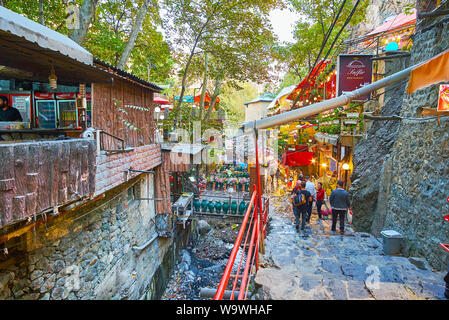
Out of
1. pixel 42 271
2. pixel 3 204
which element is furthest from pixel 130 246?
pixel 3 204

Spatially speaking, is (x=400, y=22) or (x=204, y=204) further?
(x=204, y=204)

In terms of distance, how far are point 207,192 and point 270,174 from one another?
5733 millimetres

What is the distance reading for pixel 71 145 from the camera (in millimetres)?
4734

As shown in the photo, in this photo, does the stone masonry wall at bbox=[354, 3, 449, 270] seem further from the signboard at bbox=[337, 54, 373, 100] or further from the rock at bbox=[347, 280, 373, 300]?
the signboard at bbox=[337, 54, 373, 100]

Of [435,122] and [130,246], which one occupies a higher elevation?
[435,122]

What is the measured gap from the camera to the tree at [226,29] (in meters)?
14.6

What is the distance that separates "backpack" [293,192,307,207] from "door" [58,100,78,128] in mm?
7256

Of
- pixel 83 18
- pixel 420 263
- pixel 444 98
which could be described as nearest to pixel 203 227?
pixel 83 18

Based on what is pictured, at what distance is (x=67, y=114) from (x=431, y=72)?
885 centimetres

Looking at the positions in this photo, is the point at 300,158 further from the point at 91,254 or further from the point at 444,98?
the point at 91,254

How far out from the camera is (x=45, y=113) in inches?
287

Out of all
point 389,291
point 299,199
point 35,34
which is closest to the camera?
point 35,34

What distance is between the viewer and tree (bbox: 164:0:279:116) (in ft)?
47.8

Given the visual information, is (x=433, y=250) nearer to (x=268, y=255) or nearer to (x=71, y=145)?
(x=268, y=255)
